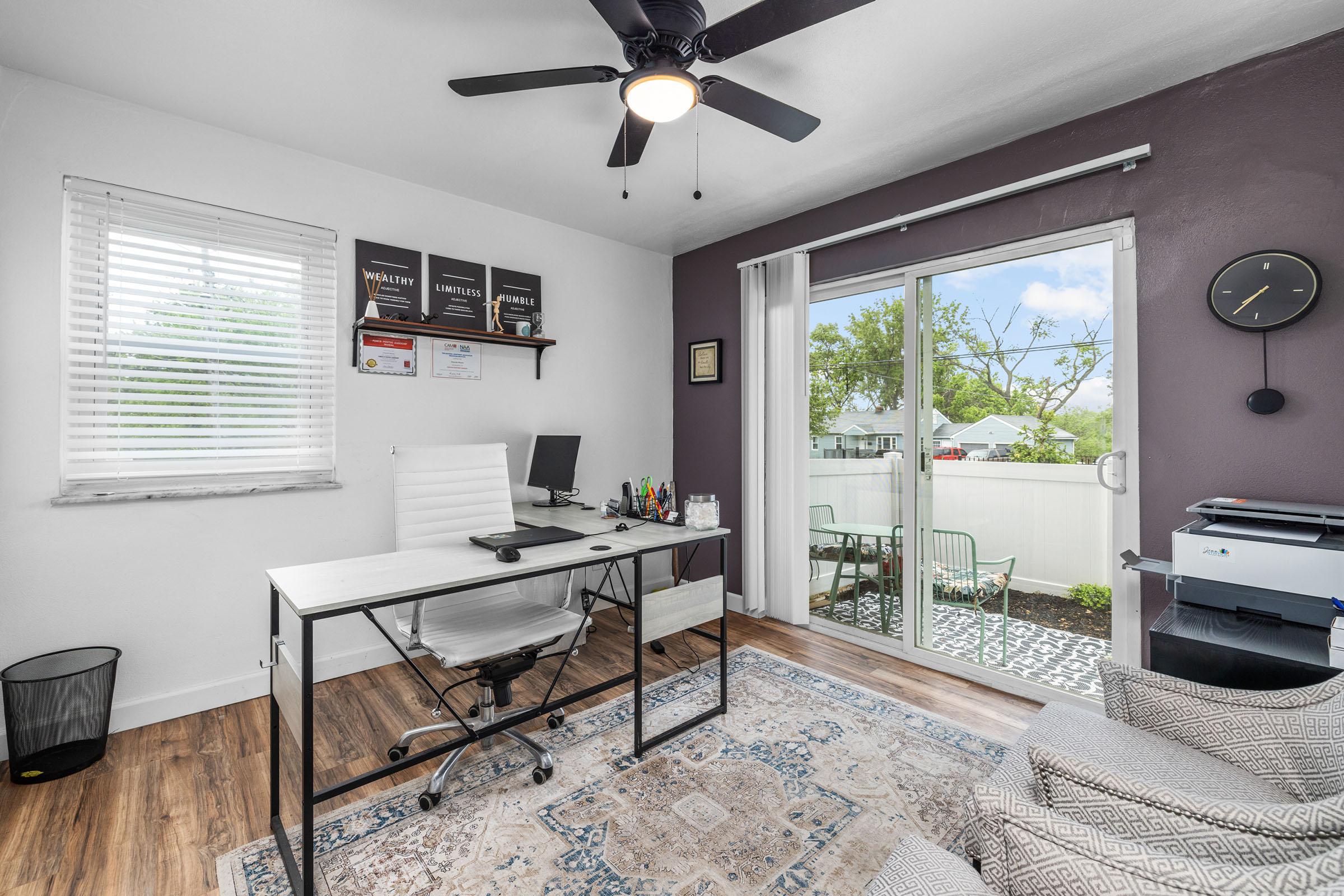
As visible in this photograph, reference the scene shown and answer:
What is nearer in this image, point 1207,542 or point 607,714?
point 1207,542

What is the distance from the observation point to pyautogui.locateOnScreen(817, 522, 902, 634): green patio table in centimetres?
319

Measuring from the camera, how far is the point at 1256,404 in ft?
6.61

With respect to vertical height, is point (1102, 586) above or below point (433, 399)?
below

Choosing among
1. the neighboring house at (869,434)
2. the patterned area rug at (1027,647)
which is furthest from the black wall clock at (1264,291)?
the patterned area rug at (1027,647)

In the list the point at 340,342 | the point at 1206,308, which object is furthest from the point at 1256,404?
the point at 340,342

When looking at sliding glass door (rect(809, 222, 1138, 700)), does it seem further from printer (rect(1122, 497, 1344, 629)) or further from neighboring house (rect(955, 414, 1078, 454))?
printer (rect(1122, 497, 1344, 629))

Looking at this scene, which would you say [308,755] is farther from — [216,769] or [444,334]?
[444,334]

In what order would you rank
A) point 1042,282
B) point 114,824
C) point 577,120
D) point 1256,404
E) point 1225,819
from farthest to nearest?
point 1042,282, point 577,120, point 1256,404, point 114,824, point 1225,819

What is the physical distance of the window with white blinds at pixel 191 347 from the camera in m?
2.28

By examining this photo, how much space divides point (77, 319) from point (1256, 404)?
14.5ft

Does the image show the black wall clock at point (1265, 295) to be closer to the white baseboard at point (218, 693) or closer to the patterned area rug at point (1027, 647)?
the patterned area rug at point (1027, 647)

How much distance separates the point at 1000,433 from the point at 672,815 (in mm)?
2227

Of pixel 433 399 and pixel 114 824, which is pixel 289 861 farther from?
pixel 433 399

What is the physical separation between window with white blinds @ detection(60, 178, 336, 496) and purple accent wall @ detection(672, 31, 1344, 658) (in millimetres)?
3255
